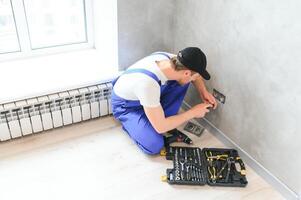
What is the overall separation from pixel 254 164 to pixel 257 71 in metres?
0.55

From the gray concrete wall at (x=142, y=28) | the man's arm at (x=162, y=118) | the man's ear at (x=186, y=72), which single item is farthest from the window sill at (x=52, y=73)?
the man's ear at (x=186, y=72)

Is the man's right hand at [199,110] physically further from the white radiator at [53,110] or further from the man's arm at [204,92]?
the white radiator at [53,110]

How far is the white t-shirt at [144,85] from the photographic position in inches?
67.3

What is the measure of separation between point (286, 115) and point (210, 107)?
21.3 inches

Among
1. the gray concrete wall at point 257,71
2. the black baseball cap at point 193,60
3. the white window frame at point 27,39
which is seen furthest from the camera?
the white window frame at point 27,39

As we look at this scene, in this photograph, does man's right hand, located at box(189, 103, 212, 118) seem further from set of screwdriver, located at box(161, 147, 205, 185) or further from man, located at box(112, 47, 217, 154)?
set of screwdriver, located at box(161, 147, 205, 185)

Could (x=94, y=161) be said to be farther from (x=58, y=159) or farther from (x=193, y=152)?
(x=193, y=152)

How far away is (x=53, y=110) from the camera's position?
197cm

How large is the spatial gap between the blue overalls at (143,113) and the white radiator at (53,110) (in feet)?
0.40

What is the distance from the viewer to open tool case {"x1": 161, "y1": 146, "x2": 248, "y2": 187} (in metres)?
1.69

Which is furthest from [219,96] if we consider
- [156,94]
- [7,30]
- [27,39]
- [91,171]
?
[7,30]

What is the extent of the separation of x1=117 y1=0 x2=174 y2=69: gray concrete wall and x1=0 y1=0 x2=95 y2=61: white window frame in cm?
31

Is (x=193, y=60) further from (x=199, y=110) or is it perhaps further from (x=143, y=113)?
(x=143, y=113)

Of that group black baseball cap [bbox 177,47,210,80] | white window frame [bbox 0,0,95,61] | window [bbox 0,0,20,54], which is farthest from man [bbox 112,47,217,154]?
window [bbox 0,0,20,54]
